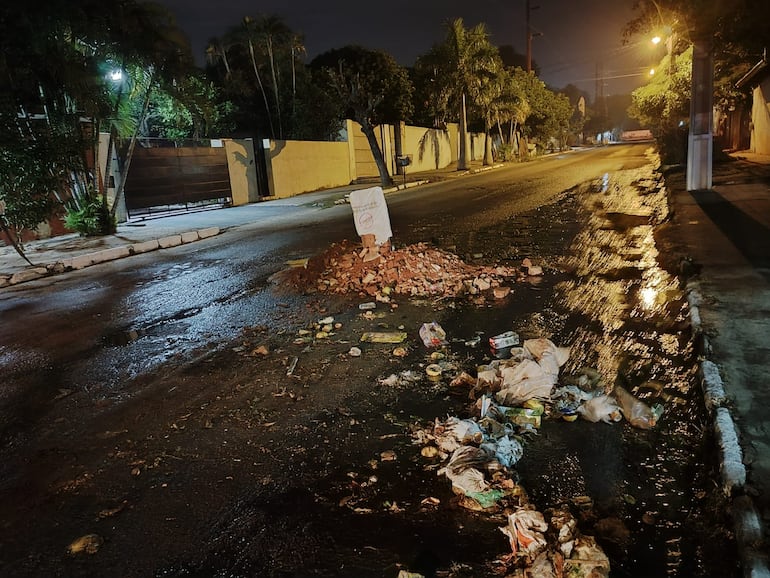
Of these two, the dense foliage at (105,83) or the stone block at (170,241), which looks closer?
the dense foliage at (105,83)

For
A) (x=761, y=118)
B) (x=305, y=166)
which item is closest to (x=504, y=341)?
(x=305, y=166)

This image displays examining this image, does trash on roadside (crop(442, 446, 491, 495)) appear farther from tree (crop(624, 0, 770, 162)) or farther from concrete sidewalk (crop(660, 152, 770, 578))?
tree (crop(624, 0, 770, 162))

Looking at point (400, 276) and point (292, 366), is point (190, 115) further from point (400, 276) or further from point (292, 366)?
point (292, 366)

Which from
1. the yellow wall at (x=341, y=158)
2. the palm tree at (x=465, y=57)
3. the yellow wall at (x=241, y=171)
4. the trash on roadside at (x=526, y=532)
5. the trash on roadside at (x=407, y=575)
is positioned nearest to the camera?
the trash on roadside at (x=407, y=575)

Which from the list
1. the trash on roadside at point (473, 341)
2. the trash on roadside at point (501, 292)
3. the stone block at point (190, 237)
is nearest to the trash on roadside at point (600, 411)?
the trash on roadside at point (473, 341)

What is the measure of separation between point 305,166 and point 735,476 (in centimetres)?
2544

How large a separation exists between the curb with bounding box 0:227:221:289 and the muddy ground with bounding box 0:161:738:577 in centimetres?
638

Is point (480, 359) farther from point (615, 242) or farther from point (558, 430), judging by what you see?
point (615, 242)

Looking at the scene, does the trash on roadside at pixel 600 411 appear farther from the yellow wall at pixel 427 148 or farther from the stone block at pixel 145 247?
the yellow wall at pixel 427 148

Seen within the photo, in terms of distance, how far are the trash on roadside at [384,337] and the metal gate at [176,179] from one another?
14749 millimetres

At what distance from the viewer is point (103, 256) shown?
1203cm

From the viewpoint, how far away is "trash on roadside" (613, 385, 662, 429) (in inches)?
156

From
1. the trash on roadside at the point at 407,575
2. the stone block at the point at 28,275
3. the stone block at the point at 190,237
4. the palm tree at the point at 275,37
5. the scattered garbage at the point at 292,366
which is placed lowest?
the trash on roadside at the point at 407,575

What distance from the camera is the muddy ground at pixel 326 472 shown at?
2832 mm
